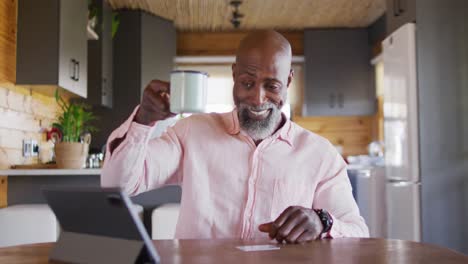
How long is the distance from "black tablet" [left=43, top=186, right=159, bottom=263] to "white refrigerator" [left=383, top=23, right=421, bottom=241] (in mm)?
2581

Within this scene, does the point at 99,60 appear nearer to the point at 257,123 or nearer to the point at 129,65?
the point at 129,65

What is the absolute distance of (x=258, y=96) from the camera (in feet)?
4.76

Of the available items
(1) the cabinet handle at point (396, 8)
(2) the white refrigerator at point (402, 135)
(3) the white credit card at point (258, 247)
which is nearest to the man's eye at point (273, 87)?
(3) the white credit card at point (258, 247)

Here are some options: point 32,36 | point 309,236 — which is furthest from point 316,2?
point 309,236

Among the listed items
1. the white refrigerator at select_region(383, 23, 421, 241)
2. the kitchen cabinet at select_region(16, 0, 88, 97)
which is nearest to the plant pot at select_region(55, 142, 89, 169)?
the kitchen cabinet at select_region(16, 0, 88, 97)

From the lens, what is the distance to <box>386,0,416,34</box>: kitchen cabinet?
3246 mm

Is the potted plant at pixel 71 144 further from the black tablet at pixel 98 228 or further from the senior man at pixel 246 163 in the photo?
the black tablet at pixel 98 228

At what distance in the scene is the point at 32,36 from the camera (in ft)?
11.0

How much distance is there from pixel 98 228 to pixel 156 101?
1.47 feet

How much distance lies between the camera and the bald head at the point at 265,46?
1.46 metres

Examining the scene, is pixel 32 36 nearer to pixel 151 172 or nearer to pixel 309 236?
pixel 151 172

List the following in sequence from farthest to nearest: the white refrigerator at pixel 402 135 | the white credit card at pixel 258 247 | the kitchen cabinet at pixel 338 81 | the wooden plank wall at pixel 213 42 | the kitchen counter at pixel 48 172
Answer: the wooden plank wall at pixel 213 42 < the kitchen cabinet at pixel 338 81 < the white refrigerator at pixel 402 135 < the kitchen counter at pixel 48 172 < the white credit card at pixel 258 247

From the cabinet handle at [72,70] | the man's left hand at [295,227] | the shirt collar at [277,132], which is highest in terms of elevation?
the cabinet handle at [72,70]

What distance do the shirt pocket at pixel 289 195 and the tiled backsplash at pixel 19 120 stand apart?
227 centimetres
